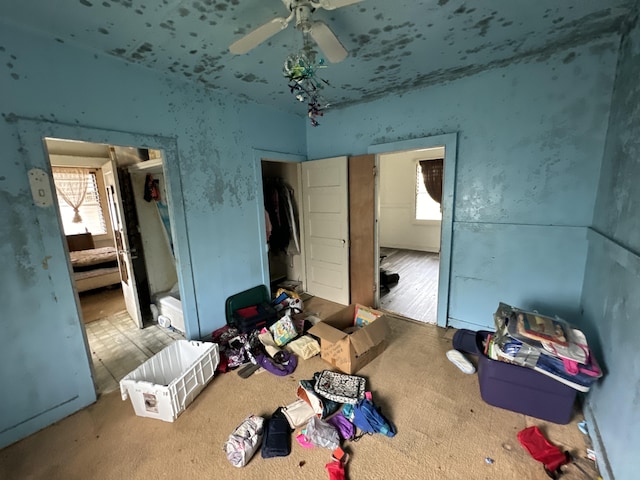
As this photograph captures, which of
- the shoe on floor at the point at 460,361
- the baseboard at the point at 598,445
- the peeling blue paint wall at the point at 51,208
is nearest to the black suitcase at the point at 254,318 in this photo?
the peeling blue paint wall at the point at 51,208

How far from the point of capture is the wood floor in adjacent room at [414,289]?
330cm

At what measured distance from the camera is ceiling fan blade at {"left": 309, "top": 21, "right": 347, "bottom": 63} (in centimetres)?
128

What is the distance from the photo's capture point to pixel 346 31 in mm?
1710

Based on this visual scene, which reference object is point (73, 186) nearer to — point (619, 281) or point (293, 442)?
point (293, 442)

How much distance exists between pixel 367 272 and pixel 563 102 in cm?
231

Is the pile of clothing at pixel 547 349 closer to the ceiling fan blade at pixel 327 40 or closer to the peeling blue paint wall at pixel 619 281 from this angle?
the peeling blue paint wall at pixel 619 281

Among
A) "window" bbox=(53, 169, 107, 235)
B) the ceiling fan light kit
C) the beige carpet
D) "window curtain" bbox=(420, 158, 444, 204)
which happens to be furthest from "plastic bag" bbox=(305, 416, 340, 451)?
"window" bbox=(53, 169, 107, 235)

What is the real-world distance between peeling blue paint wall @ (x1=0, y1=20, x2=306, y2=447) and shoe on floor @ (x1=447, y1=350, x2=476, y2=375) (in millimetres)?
2420

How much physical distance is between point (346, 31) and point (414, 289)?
338 centimetres

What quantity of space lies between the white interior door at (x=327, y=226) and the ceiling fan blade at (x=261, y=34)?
6.22 feet

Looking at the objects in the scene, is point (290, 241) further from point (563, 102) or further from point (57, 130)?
point (563, 102)

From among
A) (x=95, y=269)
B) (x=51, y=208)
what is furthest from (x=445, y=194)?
(x=95, y=269)

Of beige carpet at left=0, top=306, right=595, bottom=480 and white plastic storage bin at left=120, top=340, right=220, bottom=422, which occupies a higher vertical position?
white plastic storage bin at left=120, top=340, right=220, bottom=422

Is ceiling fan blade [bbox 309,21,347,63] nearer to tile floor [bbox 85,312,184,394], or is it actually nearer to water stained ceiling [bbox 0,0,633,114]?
water stained ceiling [bbox 0,0,633,114]
